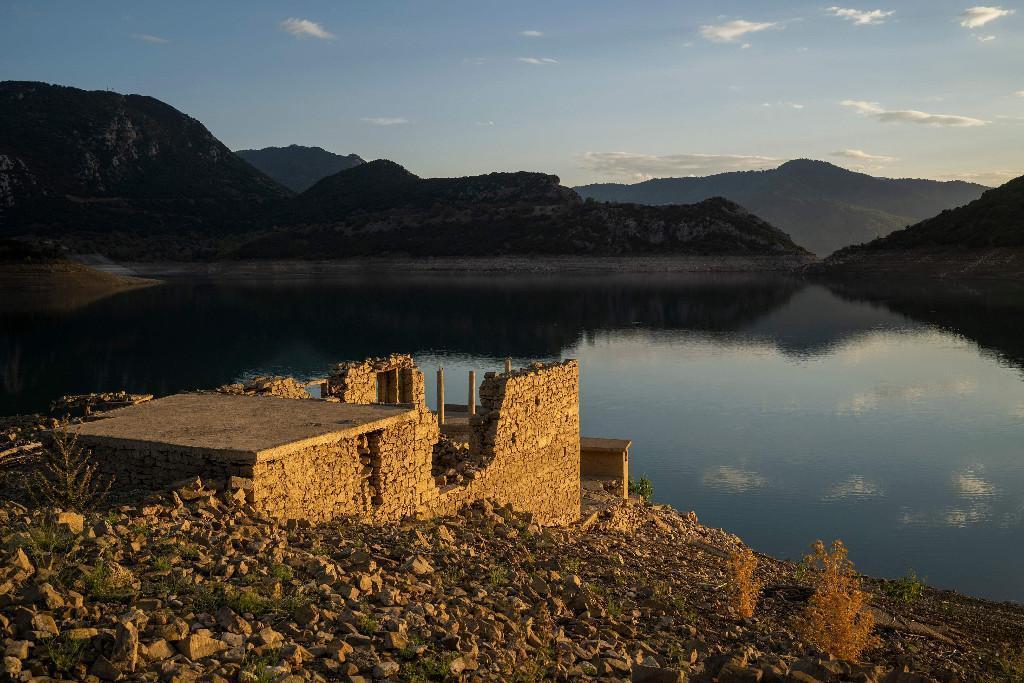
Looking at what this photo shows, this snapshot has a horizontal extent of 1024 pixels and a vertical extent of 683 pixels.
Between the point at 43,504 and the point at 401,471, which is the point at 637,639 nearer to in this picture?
the point at 401,471

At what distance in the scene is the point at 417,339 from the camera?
5212cm

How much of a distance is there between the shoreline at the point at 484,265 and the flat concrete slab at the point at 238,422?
97.9m

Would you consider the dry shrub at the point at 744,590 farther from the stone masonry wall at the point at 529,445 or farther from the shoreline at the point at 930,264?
the shoreline at the point at 930,264

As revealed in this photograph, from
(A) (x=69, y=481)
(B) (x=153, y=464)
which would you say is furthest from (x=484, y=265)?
(A) (x=69, y=481)

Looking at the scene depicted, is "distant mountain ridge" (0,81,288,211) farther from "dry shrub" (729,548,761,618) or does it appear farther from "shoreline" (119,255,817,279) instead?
"dry shrub" (729,548,761,618)

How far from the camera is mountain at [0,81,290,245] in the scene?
109m

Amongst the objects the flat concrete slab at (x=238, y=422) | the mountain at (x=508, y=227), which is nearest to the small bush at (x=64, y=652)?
the flat concrete slab at (x=238, y=422)

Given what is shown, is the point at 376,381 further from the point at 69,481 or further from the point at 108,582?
the point at 108,582

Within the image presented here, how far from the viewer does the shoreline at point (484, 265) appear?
106250 millimetres

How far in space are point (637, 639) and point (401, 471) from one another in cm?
339

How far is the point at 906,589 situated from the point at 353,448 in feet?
30.7

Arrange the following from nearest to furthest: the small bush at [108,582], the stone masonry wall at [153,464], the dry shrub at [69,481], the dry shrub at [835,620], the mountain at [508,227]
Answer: the small bush at [108,582]
the dry shrub at [69,481]
the stone masonry wall at [153,464]
the dry shrub at [835,620]
the mountain at [508,227]

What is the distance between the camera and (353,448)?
9430 millimetres

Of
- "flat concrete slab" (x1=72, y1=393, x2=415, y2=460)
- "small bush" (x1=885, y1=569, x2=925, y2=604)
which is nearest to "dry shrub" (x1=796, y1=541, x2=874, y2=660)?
"small bush" (x1=885, y1=569, x2=925, y2=604)
